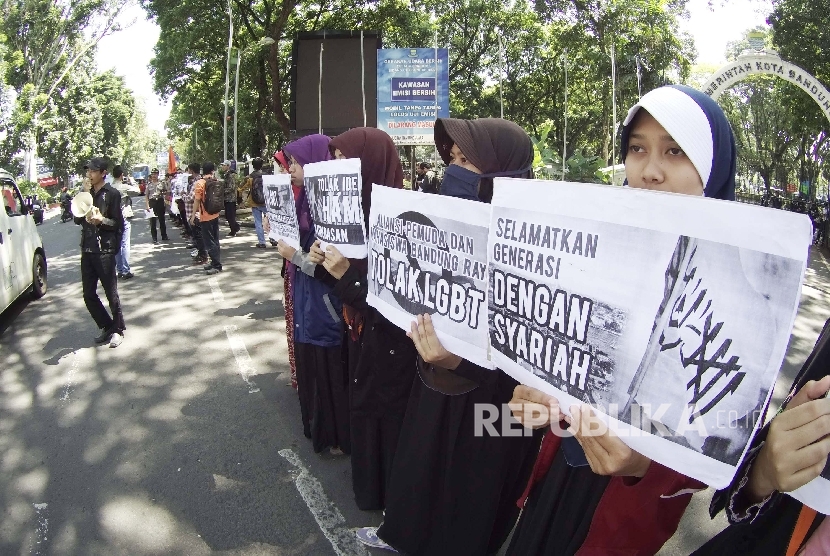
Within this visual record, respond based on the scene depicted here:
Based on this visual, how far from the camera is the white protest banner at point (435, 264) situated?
172cm

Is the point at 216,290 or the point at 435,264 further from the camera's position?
the point at 216,290

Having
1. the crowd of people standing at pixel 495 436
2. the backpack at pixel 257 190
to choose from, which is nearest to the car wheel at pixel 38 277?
the backpack at pixel 257 190

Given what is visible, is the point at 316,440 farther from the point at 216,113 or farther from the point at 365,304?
the point at 216,113

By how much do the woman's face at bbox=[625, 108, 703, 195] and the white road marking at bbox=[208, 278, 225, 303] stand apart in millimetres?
6850

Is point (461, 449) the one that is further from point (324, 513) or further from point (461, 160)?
point (324, 513)

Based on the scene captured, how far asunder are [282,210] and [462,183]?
1647mm

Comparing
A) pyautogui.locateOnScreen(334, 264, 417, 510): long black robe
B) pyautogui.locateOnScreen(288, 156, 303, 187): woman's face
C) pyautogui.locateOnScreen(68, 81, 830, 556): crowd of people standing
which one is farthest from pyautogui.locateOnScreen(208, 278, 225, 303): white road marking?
pyautogui.locateOnScreen(334, 264, 417, 510): long black robe

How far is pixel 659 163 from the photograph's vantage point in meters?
1.50

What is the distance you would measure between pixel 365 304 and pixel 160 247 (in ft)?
38.5

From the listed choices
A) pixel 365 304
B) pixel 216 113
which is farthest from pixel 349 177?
pixel 216 113

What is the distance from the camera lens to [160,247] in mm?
13062

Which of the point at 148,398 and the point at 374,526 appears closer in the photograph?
the point at 374,526

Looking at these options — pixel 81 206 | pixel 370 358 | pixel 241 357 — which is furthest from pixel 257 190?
pixel 370 358

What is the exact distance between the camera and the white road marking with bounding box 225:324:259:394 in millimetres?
4854
